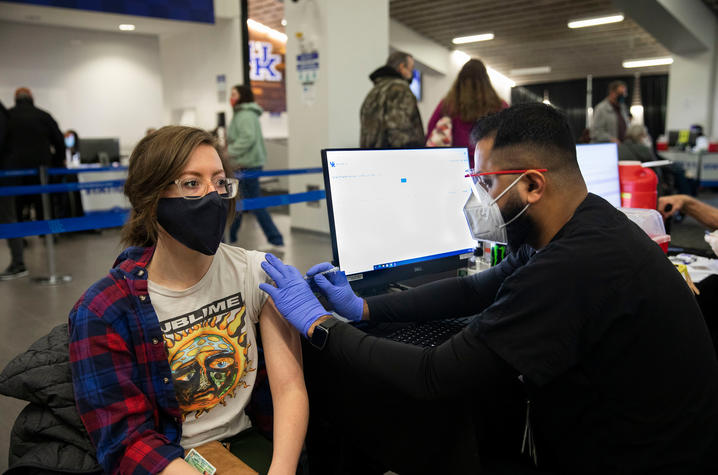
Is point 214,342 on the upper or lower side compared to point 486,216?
lower

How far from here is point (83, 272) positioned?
462cm

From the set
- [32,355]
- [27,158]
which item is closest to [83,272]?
[27,158]

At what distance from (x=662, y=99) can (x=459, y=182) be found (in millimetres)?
16940

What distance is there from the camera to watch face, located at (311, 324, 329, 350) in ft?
3.53

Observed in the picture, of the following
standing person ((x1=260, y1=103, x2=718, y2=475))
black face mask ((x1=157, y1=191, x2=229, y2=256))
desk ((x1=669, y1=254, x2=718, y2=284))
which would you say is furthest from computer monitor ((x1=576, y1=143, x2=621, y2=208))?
black face mask ((x1=157, y1=191, x2=229, y2=256))

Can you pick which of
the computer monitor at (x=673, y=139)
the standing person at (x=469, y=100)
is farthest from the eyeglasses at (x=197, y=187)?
the computer monitor at (x=673, y=139)

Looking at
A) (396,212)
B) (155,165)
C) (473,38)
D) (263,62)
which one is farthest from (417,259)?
(473,38)

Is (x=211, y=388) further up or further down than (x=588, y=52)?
further down

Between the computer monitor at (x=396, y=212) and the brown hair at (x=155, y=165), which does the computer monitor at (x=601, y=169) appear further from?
the brown hair at (x=155, y=165)

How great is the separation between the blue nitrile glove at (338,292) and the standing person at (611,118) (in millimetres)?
5380

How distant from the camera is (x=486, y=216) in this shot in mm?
1181

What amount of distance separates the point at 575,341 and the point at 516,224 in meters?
0.30

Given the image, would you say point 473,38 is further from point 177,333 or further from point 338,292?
point 177,333

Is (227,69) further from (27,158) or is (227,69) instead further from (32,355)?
(32,355)
